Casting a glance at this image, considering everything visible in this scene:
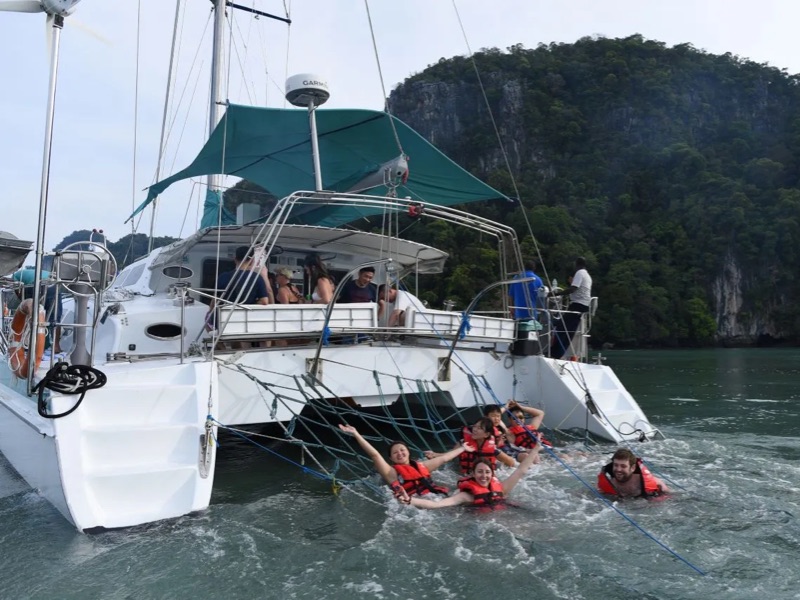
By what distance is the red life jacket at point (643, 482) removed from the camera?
554 cm

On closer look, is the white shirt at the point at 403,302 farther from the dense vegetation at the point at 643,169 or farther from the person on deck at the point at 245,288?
the dense vegetation at the point at 643,169

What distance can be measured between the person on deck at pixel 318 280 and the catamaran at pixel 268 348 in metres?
0.23

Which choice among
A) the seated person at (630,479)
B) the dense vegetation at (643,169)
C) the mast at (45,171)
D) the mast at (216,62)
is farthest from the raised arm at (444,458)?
the dense vegetation at (643,169)

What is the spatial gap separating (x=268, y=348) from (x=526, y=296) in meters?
3.23

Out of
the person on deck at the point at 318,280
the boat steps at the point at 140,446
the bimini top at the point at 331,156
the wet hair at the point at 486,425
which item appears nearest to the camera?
the boat steps at the point at 140,446

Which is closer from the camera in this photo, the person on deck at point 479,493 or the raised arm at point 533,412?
the person on deck at point 479,493

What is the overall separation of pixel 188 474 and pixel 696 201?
194 ft

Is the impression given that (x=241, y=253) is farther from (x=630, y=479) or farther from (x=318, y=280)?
(x=630, y=479)

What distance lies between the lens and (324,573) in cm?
407

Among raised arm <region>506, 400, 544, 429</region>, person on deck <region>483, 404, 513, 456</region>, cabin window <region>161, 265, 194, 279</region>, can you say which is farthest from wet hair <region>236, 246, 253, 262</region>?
raised arm <region>506, 400, 544, 429</region>

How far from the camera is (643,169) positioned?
64.2m

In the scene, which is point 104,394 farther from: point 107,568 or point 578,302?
point 578,302

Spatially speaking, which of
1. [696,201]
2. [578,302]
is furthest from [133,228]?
[696,201]

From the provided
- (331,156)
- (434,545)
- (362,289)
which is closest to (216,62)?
(331,156)
